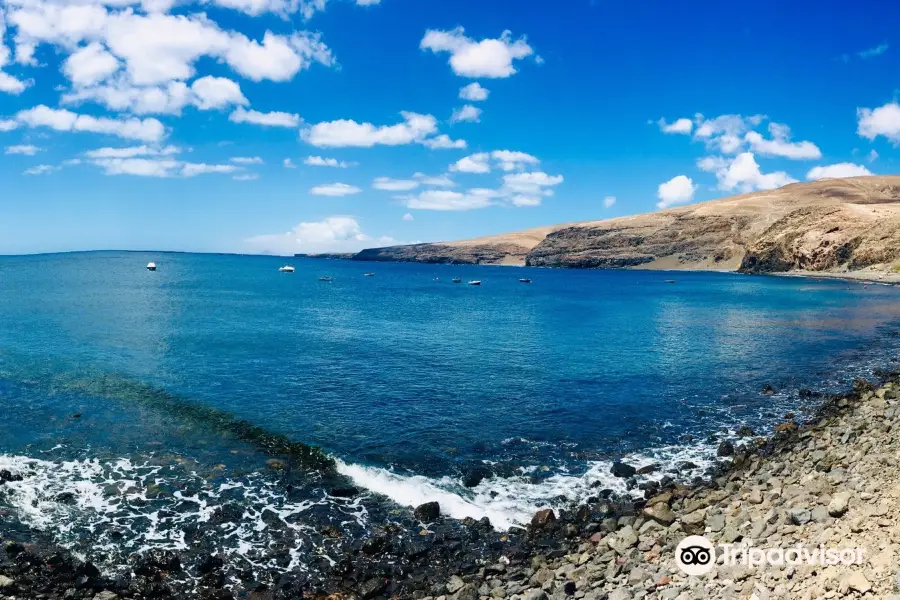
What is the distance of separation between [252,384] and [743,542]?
95.8ft

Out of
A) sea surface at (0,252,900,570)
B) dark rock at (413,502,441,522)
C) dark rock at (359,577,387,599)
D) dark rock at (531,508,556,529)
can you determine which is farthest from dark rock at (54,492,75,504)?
dark rock at (531,508,556,529)

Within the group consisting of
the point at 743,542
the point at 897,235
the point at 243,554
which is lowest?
the point at 243,554

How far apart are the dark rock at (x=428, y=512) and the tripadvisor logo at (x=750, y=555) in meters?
7.94

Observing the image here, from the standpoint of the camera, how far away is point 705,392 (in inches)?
1361

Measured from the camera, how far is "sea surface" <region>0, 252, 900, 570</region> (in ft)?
63.1

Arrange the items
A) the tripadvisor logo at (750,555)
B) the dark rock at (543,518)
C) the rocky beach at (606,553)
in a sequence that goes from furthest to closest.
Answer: the dark rock at (543,518) < the rocky beach at (606,553) < the tripadvisor logo at (750,555)

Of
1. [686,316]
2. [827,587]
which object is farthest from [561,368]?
[686,316]

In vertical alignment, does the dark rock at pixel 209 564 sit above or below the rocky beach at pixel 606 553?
below

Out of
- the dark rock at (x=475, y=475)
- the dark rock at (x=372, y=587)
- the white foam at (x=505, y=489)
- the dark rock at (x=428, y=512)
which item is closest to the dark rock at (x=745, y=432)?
the white foam at (x=505, y=489)

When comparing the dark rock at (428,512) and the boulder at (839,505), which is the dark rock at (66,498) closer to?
the dark rock at (428,512)

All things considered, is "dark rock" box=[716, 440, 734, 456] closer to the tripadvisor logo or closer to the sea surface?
the sea surface

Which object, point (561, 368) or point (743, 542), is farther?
point (561, 368)

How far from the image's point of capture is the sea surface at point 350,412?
757 inches

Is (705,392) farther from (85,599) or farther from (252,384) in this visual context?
(85,599)
